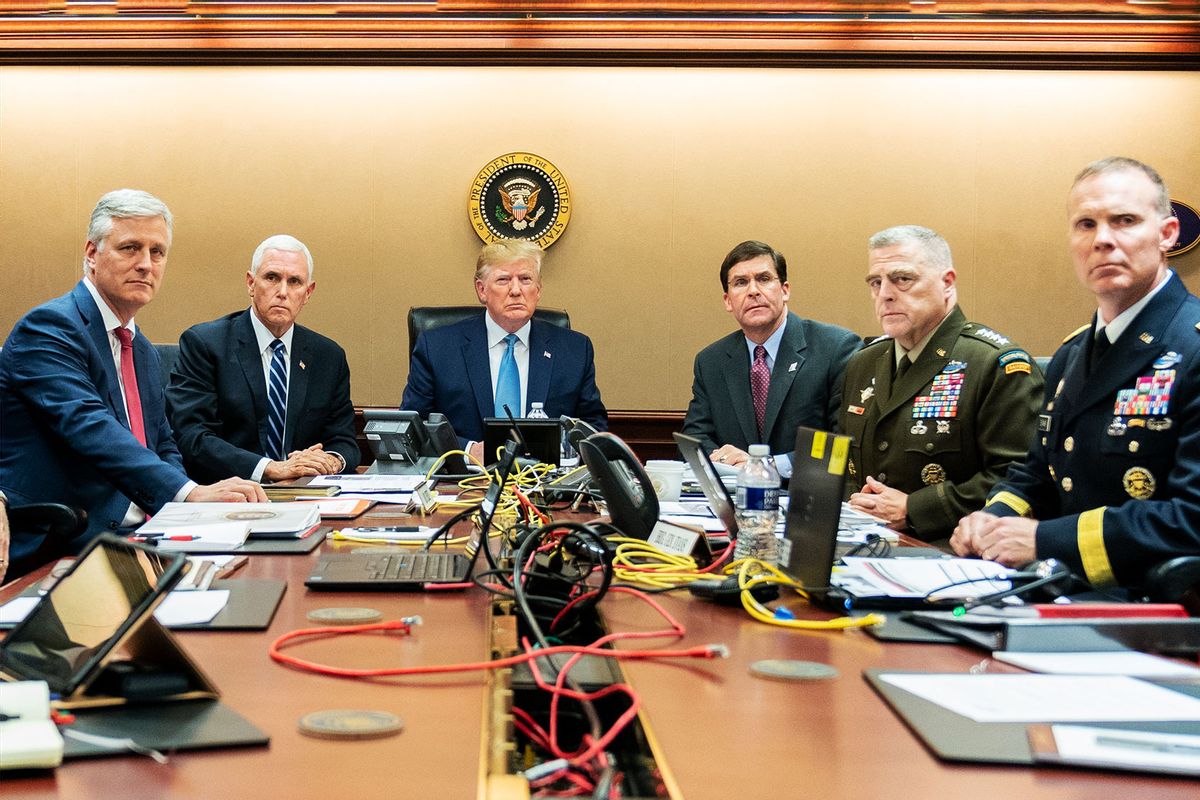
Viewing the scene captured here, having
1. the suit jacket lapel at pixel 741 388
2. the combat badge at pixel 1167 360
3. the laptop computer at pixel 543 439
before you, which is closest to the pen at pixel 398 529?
the laptop computer at pixel 543 439

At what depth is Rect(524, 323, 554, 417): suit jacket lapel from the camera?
13.9ft

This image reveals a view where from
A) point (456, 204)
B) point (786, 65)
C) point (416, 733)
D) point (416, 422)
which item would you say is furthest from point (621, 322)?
point (416, 733)

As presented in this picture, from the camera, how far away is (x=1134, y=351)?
7.40ft

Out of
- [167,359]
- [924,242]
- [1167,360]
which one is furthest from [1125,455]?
[167,359]

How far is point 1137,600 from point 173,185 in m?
4.93

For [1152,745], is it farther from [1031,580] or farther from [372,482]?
[372,482]

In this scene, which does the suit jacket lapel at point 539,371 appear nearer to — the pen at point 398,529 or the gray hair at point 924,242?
the gray hair at point 924,242

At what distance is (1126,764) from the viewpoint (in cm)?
91

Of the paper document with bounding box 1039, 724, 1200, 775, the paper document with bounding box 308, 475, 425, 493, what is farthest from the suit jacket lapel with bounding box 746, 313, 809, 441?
the paper document with bounding box 1039, 724, 1200, 775

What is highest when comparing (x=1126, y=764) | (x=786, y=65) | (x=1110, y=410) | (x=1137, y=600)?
(x=786, y=65)

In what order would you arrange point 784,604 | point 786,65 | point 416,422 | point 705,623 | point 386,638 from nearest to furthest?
point 386,638 < point 705,623 < point 784,604 < point 416,422 < point 786,65

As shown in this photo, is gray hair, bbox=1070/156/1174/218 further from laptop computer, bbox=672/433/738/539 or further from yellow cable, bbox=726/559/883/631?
yellow cable, bbox=726/559/883/631

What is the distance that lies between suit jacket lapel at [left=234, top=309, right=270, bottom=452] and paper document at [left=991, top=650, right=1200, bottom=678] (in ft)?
10.3

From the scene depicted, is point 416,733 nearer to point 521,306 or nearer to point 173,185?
point 521,306
